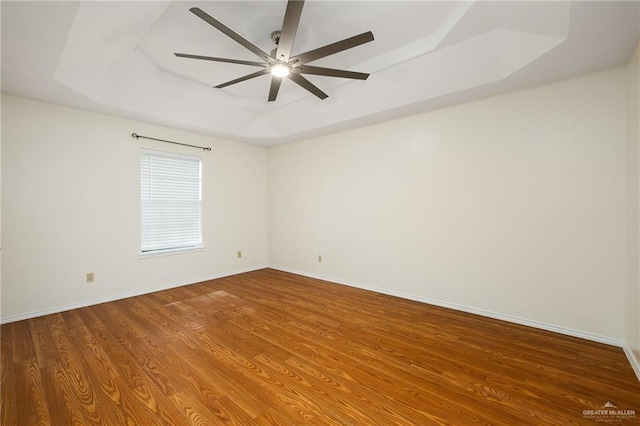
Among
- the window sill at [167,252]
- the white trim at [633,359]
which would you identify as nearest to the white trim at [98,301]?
the window sill at [167,252]

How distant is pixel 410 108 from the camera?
334 centimetres

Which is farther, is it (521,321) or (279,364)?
(521,321)

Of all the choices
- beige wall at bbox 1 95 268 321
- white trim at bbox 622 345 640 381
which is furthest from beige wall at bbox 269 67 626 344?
beige wall at bbox 1 95 268 321

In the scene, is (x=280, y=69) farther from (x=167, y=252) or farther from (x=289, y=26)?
(x=167, y=252)

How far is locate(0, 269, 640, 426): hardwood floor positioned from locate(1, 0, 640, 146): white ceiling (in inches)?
96.6

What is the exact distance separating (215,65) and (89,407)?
10.5ft

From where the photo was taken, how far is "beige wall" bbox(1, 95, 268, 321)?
2906 millimetres

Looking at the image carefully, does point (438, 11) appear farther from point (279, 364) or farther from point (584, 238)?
point (279, 364)

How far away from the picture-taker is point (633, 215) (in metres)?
2.15

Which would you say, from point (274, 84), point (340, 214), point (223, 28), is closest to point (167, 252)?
point (340, 214)

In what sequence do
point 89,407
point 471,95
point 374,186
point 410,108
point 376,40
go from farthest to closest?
point 374,186
point 410,108
point 471,95
point 376,40
point 89,407

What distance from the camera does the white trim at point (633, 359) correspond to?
1.96 meters

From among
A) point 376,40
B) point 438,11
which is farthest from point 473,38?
point 376,40

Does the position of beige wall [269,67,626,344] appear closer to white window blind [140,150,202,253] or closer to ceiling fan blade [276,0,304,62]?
ceiling fan blade [276,0,304,62]
